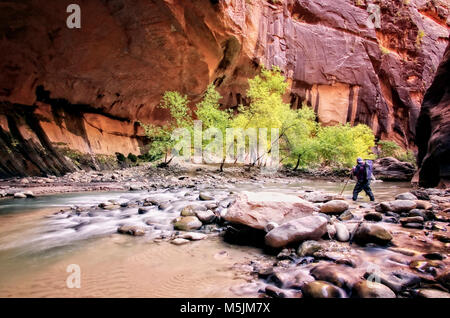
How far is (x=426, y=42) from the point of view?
108 feet

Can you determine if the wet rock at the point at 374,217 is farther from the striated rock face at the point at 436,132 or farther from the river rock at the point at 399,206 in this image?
the striated rock face at the point at 436,132

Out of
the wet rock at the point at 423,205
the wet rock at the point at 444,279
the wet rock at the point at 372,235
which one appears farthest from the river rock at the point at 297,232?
the wet rock at the point at 423,205

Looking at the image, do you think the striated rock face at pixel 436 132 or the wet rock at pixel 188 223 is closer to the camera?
the wet rock at pixel 188 223

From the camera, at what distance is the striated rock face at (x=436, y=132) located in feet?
32.8

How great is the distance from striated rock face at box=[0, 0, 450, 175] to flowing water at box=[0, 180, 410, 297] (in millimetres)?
8908

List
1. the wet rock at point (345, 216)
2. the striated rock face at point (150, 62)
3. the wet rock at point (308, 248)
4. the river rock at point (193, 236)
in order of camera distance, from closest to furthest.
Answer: the wet rock at point (308, 248) < the river rock at point (193, 236) < the wet rock at point (345, 216) < the striated rock face at point (150, 62)

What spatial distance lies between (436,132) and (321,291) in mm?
12865

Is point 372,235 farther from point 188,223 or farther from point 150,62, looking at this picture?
point 150,62

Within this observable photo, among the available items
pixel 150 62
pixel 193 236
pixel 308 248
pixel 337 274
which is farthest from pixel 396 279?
pixel 150 62

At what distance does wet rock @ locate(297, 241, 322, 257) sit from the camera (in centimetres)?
271

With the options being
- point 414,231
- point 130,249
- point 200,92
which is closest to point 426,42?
point 200,92

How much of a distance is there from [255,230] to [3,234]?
4.14 meters

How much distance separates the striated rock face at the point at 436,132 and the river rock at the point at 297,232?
986cm

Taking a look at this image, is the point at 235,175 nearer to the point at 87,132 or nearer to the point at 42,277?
the point at 87,132
